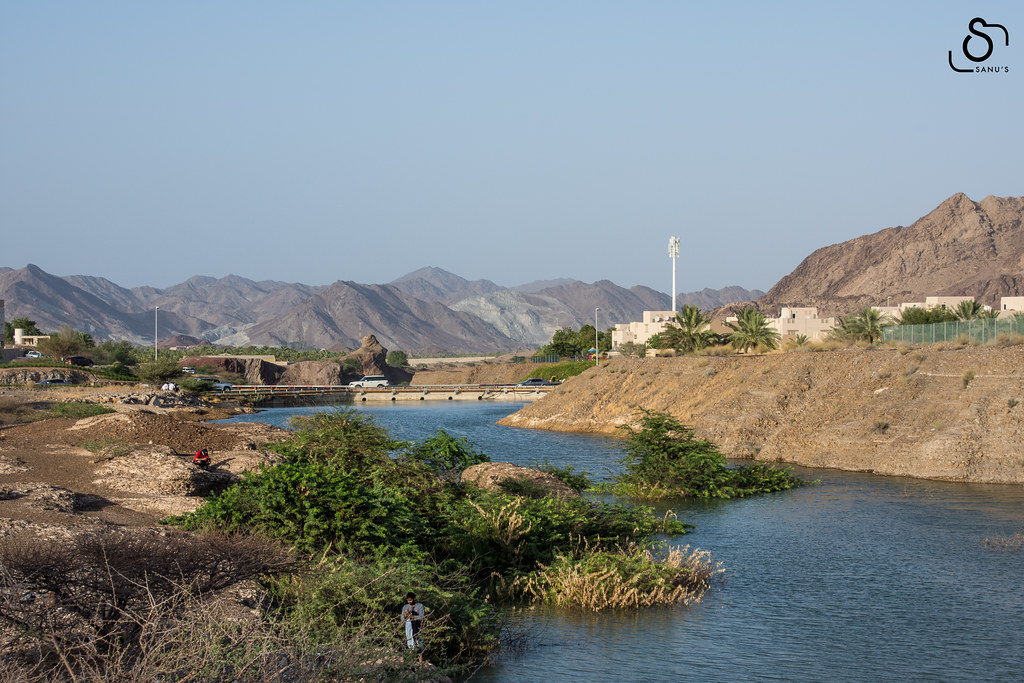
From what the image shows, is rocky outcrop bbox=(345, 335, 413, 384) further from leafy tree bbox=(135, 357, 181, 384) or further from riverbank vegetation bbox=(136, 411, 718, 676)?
riverbank vegetation bbox=(136, 411, 718, 676)

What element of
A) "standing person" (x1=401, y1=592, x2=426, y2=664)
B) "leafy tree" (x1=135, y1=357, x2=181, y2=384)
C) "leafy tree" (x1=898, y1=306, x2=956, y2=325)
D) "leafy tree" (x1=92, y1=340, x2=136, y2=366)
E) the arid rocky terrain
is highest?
"leafy tree" (x1=898, y1=306, x2=956, y2=325)

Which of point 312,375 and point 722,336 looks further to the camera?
point 312,375

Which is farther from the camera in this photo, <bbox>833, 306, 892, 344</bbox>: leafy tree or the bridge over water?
the bridge over water

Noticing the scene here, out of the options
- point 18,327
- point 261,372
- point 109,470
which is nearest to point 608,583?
point 109,470

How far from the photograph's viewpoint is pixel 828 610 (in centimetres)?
1617

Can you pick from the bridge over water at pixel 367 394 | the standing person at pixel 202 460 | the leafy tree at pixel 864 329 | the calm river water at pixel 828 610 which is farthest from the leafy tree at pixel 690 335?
the standing person at pixel 202 460

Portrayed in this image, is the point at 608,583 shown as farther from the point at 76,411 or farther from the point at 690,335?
the point at 690,335

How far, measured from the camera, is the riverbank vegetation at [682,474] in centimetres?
2920

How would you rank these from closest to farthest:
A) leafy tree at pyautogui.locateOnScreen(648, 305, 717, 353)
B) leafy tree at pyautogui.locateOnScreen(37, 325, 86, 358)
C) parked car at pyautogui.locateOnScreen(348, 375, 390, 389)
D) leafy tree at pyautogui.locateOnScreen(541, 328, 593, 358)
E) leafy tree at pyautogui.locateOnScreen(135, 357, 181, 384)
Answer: leafy tree at pyautogui.locateOnScreen(648, 305, 717, 353)
leafy tree at pyautogui.locateOnScreen(135, 357, 181, 384)
leafy tree at pyautogui.locateOnScreen(37, 325, 86, 358)
parked car at pyautogui.locateOnScreen(348, 375, 390, 389)
leafy tree at pyautogui.locateOnScreen(541, 328, 593, 358)

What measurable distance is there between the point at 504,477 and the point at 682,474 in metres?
9.17

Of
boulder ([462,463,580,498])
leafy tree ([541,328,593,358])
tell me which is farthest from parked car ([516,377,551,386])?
boulder ([462,463,580,498])

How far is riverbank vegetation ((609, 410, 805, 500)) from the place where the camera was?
29203 millimetres

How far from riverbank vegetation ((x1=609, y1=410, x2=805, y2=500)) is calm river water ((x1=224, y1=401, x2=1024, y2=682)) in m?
1.86

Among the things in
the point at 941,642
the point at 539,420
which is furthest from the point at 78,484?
the point at 539,420
